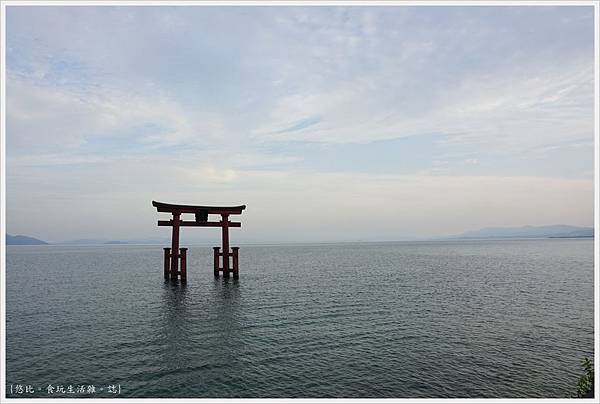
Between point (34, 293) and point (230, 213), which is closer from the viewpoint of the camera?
point (34, 293)

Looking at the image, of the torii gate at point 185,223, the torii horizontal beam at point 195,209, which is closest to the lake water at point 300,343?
the torii gate at point 185,223

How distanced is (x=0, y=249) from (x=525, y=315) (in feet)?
83.4

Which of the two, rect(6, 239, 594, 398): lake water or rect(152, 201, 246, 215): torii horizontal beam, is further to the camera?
rect(152, 201, 246, 215): torii horizontal beam

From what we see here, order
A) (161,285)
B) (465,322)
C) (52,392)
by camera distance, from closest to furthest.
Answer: (52,392) < (465,322) < (161,285)

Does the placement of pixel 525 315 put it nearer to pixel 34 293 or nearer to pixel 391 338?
A: pixel 391 338

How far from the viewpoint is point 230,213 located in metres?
37.8

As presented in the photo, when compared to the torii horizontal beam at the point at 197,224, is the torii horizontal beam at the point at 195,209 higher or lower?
higher

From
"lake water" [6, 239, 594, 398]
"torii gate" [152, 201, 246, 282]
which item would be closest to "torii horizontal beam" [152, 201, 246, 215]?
"torii gate" [152, 201, 246, 282]

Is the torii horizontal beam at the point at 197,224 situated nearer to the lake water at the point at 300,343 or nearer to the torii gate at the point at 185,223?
the torii gate at the point at 185,223

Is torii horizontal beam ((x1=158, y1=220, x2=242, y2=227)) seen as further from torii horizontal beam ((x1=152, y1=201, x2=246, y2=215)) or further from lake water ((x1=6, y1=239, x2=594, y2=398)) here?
lake water ((x1=6, y1=239, x2=594, y2=398))

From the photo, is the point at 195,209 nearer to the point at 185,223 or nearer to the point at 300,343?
the point at 185,223

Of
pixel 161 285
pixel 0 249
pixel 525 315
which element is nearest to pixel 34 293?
pixel 161 285

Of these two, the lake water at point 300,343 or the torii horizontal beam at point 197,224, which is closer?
the lake water at point 300,343

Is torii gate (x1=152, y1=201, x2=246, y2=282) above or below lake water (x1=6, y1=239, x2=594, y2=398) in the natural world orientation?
above
